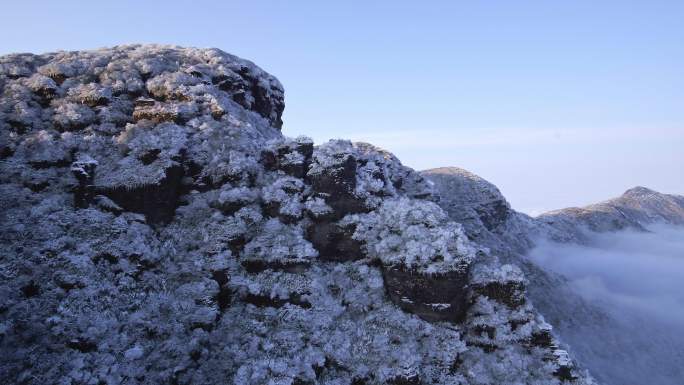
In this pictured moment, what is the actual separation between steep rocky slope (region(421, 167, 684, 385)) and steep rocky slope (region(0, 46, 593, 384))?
61.6ft

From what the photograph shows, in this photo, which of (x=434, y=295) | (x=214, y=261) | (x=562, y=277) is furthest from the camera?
(x=562, y=277)

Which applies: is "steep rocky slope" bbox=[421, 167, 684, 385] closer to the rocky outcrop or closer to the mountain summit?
the rocky outcrop

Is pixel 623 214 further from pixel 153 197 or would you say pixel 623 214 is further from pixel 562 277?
pixel 153 197

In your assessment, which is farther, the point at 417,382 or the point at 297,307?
the point at 297,307

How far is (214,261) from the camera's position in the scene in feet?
81.1

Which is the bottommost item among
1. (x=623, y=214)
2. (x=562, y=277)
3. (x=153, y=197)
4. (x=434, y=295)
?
(x=562, y=277)

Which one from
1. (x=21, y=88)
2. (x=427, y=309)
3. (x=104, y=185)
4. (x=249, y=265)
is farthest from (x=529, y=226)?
(x=21, y=88)

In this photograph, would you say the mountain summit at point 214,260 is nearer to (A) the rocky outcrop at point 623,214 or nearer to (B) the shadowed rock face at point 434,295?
(B) the shadowed rock face at point 434,295

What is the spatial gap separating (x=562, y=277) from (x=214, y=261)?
56.1 m

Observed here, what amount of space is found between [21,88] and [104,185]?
13.5m

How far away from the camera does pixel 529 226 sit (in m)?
82.4

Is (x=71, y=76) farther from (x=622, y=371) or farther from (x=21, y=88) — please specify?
(x=622, y=371)

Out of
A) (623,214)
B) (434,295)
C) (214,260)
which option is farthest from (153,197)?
(623,214)

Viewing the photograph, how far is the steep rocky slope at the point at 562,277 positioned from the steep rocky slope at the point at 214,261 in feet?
61.6
